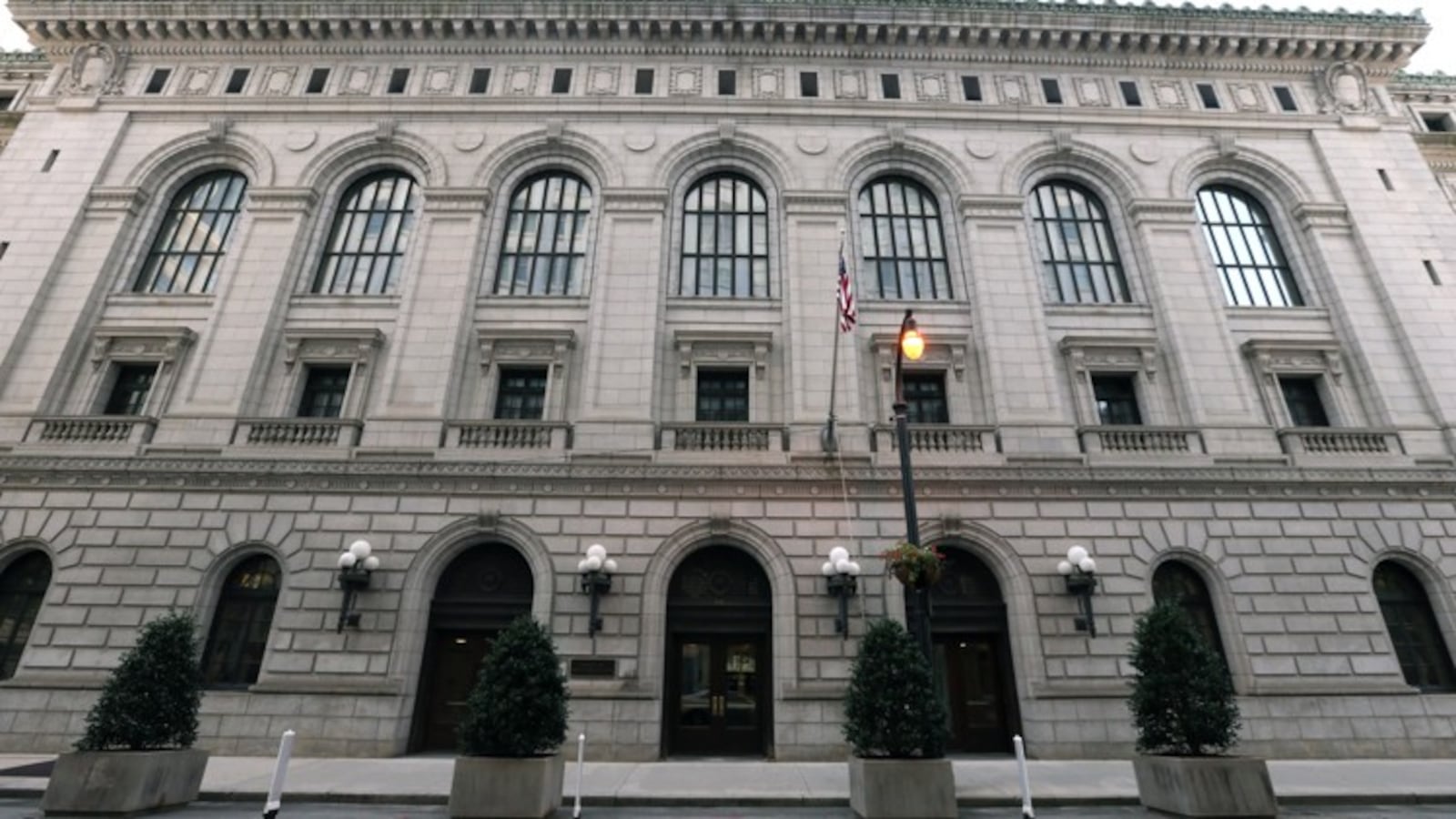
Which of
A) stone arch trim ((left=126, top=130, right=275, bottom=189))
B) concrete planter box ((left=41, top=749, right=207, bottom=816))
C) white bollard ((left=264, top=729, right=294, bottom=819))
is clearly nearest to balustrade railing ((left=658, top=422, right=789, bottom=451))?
white bollard ((left=264, top=729, right=294, bottom=819))

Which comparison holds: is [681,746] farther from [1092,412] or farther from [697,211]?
[697,211]

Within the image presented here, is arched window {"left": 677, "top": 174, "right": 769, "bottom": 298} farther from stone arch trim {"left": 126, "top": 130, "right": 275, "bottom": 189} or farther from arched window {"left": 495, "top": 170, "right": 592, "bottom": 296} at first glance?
stone arch trim {"left": 126, "top": 130, "right": 275, "bottom": 189}

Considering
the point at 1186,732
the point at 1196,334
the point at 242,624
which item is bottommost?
the point at 1186,732

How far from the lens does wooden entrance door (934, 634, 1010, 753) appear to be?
17.2 m

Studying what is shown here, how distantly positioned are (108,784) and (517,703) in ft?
21.2

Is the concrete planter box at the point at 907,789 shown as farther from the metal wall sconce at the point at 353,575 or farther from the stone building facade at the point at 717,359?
the metal wall sconce at the point at 353,575

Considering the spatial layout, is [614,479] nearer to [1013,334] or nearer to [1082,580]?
[1082,580]

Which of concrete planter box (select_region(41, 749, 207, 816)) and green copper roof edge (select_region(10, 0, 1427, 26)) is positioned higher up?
green copper roof edge (select_region(10, 0, 1427, 26))

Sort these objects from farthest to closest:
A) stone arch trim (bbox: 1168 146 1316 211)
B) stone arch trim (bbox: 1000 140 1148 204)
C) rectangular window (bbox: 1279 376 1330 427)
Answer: stone arch trim (bbox: 1168 146 1316 211) < stone arch trim (bbox: 1000 140 1148 204) < rectangular window (bbox: 1279 376 1330 427)

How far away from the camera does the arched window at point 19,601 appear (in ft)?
57.1

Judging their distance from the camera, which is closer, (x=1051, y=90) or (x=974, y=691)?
(x=974, y=691)

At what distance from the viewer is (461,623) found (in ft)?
57.9

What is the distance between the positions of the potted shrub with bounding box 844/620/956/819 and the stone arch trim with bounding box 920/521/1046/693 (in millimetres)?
6368

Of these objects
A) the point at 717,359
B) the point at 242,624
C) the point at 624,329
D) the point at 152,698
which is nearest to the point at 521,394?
the point at 624,329
